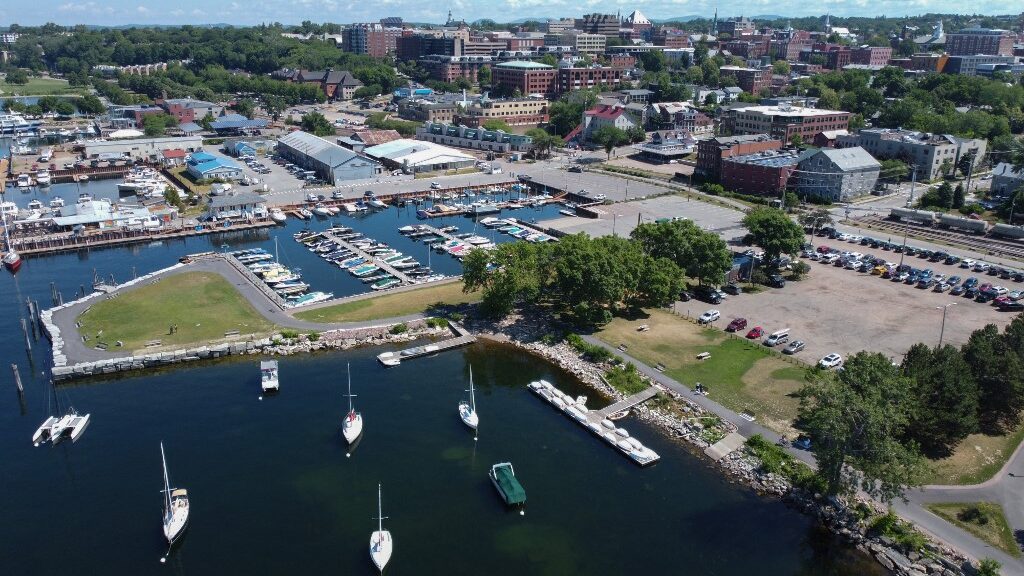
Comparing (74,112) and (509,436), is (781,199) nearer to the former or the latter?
(509,436)

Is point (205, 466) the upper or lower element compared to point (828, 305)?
lower

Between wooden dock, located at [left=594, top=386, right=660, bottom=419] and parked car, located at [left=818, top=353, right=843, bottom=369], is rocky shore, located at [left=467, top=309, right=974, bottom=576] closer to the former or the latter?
wooden dock, located at [left=594, top=386, right=660, bottom=419]

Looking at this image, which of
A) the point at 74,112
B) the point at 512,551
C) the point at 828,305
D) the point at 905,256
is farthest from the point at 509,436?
the point at 74,112

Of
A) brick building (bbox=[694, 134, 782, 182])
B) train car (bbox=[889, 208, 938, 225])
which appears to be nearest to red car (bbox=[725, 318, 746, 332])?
train car (bbox=[889, 208, 938, 225])

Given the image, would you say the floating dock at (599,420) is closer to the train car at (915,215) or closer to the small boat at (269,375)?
the small boat at (269,375)

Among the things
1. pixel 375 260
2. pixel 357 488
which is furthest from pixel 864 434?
pixel 375 260

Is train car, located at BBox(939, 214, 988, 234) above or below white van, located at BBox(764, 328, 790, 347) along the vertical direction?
above
